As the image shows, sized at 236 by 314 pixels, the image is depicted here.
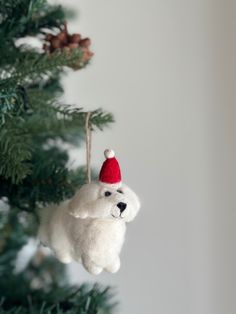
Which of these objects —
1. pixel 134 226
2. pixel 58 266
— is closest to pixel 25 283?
pixel 58 266

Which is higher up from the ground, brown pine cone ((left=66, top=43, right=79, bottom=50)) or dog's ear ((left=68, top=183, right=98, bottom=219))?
Answer: brown pine cone ((left=66, top=43, right=79, bottom=50))

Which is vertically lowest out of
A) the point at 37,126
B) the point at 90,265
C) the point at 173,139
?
the point at 90,265

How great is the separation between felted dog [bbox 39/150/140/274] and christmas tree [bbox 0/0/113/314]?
0.06 m


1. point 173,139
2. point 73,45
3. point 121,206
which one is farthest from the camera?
point 173,139

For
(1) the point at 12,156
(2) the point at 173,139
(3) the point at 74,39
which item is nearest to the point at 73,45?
(3) the point at 74,39

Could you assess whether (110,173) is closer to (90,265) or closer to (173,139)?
(90,265)

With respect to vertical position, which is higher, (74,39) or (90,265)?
(74,39)

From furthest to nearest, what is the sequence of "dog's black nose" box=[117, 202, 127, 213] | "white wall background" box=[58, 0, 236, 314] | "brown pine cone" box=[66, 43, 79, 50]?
"white wall background" box=[58, 0, 236, 314] < "brown pine cone" box=[66, 43, 79, 50] < "dog's black nose" box=[117, 202, 127, 213]

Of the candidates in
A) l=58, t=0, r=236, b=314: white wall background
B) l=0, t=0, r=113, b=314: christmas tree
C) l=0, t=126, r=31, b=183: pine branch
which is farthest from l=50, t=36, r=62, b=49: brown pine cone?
l=58, t=0, r=236, b=314: white wall background

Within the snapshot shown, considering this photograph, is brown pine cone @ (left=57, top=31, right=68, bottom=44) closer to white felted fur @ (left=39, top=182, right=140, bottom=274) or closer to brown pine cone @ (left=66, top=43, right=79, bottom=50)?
brown pine cone @ (left=66, top=43, right=79, bottom=50)

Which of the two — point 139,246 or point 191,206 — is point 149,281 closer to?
point 139,246

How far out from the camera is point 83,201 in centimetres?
38

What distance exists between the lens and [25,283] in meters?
0.63

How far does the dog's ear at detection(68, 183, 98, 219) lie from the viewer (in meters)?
0.38
